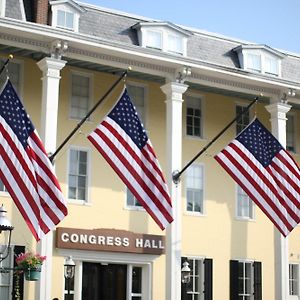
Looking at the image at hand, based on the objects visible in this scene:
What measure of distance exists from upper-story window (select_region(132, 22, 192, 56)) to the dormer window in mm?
2378

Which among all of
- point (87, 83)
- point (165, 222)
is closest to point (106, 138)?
point (165, 222)

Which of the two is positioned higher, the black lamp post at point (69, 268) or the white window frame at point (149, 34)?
the white window frame at point (149, 34)

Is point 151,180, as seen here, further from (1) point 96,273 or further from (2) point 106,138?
(1) point 96,273

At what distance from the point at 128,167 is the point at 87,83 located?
22.2 ft

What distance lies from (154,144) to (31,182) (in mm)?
9514

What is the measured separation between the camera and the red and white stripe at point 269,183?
2100cm

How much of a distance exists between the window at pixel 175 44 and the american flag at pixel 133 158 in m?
6.71

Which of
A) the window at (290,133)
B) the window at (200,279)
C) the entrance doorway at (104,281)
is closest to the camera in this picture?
the entrance doorway at (104,281)

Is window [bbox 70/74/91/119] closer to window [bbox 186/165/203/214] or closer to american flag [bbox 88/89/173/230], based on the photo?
window [bbox 186/165/203/214]

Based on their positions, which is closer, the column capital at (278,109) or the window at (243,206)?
the column capital at (278,109)

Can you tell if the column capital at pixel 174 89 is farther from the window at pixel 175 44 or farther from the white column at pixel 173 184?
the window at pixel 175 44

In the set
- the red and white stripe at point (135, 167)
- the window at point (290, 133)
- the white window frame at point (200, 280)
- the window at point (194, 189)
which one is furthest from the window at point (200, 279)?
the red and white stripe at point (135, 167)

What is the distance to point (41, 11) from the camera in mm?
23469

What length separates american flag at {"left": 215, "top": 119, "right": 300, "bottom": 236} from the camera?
68.9ft
